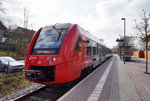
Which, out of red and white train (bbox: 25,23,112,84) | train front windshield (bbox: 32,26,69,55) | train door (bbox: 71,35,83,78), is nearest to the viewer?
red and white train (bbox: 25,23,112,84)

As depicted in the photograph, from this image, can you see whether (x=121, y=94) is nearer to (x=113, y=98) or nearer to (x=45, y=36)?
(x=113, y=98)

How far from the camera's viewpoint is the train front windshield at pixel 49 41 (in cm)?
500

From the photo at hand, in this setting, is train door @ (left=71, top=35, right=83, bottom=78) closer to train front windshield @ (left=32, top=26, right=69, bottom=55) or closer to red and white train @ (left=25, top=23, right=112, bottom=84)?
red and white train @ (left=25, top=23, right=112, bottom=84)

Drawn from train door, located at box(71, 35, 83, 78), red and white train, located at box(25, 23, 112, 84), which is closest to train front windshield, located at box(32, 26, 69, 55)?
red and white train, located at box(25, 23, 112, 84)

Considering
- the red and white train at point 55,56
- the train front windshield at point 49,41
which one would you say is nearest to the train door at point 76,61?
the red and white train at point 55,56

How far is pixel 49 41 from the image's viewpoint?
5.39 meters

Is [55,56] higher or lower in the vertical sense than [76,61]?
higher

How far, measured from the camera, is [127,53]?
21625mm

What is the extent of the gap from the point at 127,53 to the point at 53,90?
19557 mm

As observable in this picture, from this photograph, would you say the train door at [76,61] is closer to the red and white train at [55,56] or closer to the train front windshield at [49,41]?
the red and white train at [55,56]

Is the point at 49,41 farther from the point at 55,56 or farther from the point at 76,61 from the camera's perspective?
the point at 76,61

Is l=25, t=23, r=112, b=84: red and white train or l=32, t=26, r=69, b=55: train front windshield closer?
l=25, t=23, r=112, b=84: red and white train

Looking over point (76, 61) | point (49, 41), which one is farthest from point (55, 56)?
point (76, 61)

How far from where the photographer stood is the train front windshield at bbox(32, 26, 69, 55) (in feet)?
16.4
